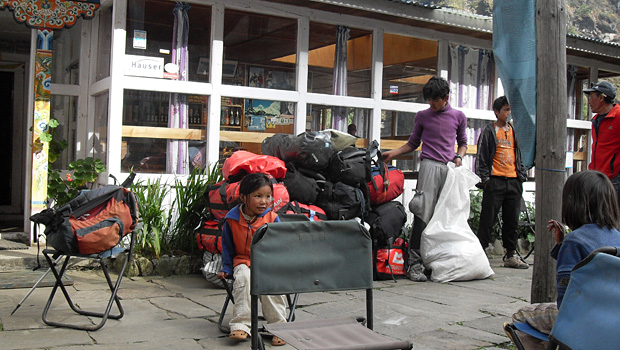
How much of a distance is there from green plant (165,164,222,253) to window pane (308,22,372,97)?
1.96m

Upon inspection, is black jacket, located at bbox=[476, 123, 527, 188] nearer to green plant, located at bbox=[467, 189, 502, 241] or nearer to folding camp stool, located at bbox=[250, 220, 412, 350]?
green plant, located at bbox=[467, 189, 502, 241]

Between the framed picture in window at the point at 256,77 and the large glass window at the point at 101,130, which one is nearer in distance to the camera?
the large glass window at the point at 101,130

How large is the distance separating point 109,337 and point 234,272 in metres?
0.97

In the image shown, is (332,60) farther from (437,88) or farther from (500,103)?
(500,103)

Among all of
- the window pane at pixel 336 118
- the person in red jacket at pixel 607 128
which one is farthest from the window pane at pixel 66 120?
the person in red jacket at pixel 607 128

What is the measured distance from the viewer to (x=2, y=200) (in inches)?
386

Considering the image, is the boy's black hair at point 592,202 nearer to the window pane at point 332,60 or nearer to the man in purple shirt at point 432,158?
the man in purple shirt at point 432,158

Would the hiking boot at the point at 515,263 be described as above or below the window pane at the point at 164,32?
below

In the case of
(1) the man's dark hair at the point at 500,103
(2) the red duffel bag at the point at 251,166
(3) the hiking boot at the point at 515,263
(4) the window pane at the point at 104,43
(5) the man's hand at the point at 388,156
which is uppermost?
(4) the window pane at the point at 104,43


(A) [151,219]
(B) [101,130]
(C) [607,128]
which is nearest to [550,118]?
(C) [607,128]

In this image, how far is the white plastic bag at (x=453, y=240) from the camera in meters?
6.84

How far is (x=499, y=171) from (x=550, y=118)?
A: 3114 millimetres

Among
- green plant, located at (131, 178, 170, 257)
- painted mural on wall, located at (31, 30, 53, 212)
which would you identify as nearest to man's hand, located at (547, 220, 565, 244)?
green plant, located at (131, 178, 170, 257)

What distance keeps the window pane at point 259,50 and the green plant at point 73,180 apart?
1759mm
